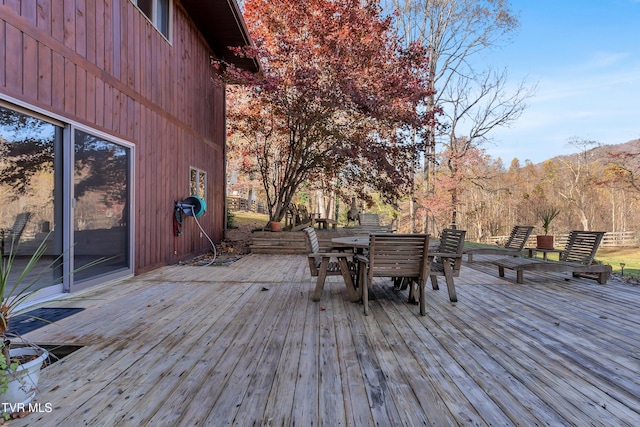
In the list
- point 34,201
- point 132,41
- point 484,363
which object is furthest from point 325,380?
point 132,41

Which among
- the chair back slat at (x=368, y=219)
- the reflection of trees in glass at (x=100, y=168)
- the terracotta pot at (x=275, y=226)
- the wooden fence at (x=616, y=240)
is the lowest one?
the wooden fence at (x=616, y=240)

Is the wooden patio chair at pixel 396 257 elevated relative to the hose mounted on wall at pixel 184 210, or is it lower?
lower

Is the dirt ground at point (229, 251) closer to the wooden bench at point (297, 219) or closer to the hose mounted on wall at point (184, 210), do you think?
the hose mounted on wall at point (184, 210)

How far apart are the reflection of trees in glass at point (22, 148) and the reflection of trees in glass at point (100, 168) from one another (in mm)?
382

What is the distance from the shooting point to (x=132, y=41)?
16.5 feet

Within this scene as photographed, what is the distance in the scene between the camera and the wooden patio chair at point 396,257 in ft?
10.8

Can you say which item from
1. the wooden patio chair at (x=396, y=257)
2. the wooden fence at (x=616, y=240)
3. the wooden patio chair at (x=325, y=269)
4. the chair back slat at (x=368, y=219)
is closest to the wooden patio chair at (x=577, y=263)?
the wooden patio chair at (x=396, y=257)

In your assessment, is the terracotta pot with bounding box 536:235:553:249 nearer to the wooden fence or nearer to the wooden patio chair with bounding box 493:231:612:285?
the wooden patio chair with bounding box 493:231:612:285

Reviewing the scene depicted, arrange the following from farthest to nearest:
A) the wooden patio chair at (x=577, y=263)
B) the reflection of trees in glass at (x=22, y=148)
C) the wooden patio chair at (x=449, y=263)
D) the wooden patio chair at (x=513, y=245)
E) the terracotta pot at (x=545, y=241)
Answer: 1. the wooden patio chair at (x=513, y=245)
2. the terracotta pot at (x=545, y=241)
3. the wooden patio chair at (x=577, y=263)
4. the wooden patio chair at (x=449, y=263)
5. the reflection of trees in glass at (x=22, y=148)

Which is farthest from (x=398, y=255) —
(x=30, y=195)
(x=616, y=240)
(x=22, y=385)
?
(x=616, y=240)

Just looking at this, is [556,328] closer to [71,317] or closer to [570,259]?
[570,259]

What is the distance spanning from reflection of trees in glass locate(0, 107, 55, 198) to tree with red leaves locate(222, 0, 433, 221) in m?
4.69

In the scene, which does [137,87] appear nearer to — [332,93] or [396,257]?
[332,93]

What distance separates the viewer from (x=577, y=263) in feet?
16.4
